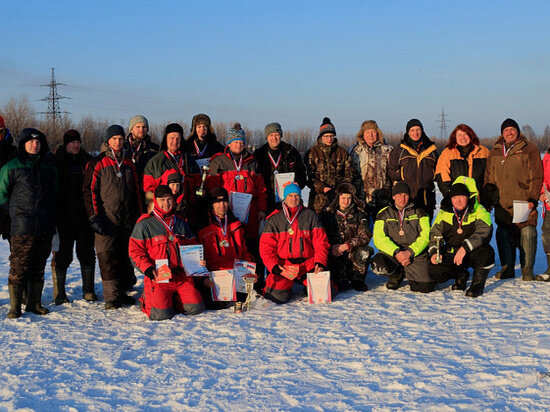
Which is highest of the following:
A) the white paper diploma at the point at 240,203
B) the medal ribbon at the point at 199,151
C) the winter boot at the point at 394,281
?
the medal ribbon at the point at 199,151

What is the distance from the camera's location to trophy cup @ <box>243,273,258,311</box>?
19.9 ft

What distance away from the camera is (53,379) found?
414 cm

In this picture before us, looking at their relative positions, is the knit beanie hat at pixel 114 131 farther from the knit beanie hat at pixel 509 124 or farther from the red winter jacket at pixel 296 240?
the knit beanie hat at pixel 509 124

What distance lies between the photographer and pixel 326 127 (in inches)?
290

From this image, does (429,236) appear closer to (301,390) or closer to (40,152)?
(301,390)

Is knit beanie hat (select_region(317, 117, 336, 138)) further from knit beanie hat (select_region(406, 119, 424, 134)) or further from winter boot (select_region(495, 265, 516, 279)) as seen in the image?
winter boot (select_region(495, 265, 516, 279))

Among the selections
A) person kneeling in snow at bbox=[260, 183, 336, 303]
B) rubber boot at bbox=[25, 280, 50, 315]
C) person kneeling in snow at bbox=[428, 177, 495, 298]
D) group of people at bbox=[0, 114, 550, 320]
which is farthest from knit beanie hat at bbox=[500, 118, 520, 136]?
rubber boot at bbox=[25, 280, 50, 315]

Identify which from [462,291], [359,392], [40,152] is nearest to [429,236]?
[462,291]

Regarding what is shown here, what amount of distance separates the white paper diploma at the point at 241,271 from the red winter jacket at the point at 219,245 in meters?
0.10

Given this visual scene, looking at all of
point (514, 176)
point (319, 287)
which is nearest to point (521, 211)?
point (514, 176)

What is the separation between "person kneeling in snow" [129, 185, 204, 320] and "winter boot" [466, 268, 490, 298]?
318 centimetres

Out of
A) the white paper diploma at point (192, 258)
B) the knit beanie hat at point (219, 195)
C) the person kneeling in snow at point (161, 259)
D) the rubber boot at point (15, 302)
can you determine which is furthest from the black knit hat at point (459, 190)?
the rubber boot at point (15, 302)

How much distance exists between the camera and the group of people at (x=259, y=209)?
5.96 metres

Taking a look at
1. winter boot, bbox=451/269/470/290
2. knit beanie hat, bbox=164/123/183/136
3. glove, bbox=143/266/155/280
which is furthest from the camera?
winter boot, bbox=451/269/470/290
